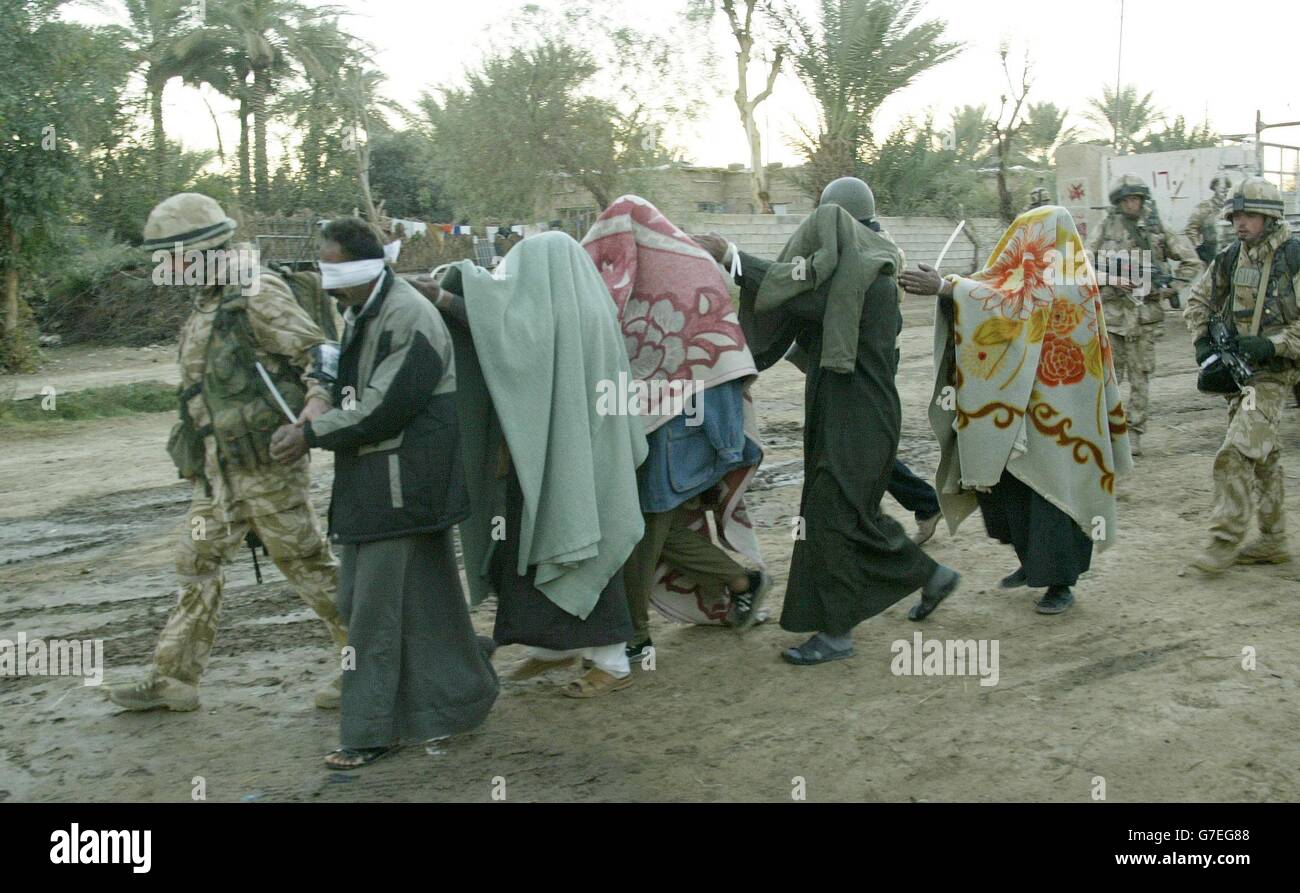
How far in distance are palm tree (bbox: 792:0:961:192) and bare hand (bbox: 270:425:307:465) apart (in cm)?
2443

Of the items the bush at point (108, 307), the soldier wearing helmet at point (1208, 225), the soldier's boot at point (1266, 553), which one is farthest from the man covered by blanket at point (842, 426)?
the bush at point (108, 307)

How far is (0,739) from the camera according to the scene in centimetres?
459

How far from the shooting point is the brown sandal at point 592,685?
15.6 ft

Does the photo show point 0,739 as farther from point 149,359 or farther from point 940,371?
point 149,359

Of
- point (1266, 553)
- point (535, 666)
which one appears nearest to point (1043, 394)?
point (1266, 553)

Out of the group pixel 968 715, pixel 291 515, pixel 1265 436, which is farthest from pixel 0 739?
pixel 1265 436

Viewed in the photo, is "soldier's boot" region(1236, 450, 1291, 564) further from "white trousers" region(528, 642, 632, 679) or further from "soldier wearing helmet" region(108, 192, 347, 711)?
"soldier wearing helmet" region(108, 192, 347, 711)

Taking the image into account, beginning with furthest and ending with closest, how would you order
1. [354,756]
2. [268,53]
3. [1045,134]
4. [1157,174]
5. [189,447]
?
[1045,134]
[268,53]
[1157,174]
[189,447]
[354,756]

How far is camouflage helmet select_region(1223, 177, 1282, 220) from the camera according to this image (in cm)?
577

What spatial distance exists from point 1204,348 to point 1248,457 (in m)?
0.56

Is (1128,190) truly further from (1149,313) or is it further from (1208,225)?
(1208,225)

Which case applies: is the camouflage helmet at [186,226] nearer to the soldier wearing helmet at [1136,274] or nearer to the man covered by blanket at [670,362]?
the man covered by blanket at [670,362]

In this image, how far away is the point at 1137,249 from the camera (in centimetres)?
862
